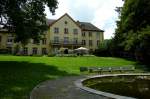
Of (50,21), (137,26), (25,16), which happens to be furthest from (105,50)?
(25,16)

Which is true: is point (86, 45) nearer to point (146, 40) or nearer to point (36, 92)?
point (146, 40)

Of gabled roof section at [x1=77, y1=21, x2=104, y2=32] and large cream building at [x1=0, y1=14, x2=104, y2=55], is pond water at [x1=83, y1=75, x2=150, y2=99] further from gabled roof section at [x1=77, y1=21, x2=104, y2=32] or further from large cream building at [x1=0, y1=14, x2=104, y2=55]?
gabled roof section at [x1=77, y1=21, x2=104, y2=32]

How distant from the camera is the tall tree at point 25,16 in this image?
3366 cm

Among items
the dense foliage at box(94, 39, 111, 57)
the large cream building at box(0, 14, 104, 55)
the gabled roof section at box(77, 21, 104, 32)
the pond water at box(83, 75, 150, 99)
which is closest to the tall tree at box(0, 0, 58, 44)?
the pond water at box(83, 75, 150, 99)

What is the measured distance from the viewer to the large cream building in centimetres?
7331

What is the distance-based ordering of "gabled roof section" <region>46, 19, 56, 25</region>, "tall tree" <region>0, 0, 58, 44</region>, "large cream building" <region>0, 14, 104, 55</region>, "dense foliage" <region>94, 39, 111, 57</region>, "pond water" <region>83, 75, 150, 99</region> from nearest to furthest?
"pond water" <region>83, 75, 150, 99</region> < "tall tree" <region>0, 0, 58, 44</region> < "dense foliage" <region>94, 39, 111, 57</region> < "large cream building" <region>0, 14, 104, 55</region> < "gabled roof section" <region>46, 19, 56, 25</region>

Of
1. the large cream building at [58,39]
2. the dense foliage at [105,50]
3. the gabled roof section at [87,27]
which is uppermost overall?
the gabled roof section at [87,27]

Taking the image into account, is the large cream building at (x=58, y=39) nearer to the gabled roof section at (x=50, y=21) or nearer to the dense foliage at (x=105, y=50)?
the gabled roof section at (x=50, y=21)

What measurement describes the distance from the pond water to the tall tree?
13.1m

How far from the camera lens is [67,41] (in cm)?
7850

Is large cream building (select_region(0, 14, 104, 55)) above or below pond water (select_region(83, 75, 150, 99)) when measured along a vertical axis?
above

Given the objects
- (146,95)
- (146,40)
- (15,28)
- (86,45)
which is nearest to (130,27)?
(146,40)

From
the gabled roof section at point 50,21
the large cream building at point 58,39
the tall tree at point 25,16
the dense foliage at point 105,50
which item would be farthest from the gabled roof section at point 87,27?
the tall tree at point 25,16

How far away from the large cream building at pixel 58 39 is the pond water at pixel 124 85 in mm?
46913
